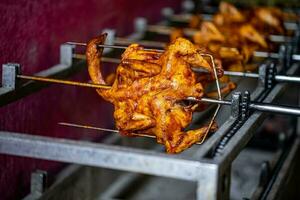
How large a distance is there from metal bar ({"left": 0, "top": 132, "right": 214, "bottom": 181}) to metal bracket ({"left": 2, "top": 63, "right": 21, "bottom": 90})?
1.54 feet

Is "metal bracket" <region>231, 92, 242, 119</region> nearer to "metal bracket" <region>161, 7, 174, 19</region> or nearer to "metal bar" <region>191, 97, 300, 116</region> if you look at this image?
"metal bar" <region>191, 97, 300, 116</region>

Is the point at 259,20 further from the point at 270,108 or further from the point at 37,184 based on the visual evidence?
the point at 37,184

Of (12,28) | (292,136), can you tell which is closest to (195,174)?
(12,28)

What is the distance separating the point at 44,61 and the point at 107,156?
1.16 metres

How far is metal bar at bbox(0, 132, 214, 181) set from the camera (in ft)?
5.14

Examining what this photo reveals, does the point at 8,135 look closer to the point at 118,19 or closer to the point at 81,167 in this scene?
the point at 81,167

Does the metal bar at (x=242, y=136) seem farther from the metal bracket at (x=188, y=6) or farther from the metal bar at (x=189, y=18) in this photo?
the metal bracket at (x=188, y=6)

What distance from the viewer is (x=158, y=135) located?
6.73 ft

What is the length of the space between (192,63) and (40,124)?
0.88m

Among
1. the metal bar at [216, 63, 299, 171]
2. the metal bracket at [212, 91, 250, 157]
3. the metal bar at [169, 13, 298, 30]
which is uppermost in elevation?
the metal bar at [169, 13, 298, 30]

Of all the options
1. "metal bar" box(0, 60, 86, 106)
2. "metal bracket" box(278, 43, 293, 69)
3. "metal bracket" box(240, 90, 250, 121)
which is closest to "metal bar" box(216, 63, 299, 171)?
"metal bracket" box(240, 90, 250, 121)

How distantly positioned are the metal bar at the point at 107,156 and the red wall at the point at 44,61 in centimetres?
67

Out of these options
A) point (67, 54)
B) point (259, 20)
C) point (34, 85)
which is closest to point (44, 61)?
point (67, 54)

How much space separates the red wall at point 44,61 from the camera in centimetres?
242
